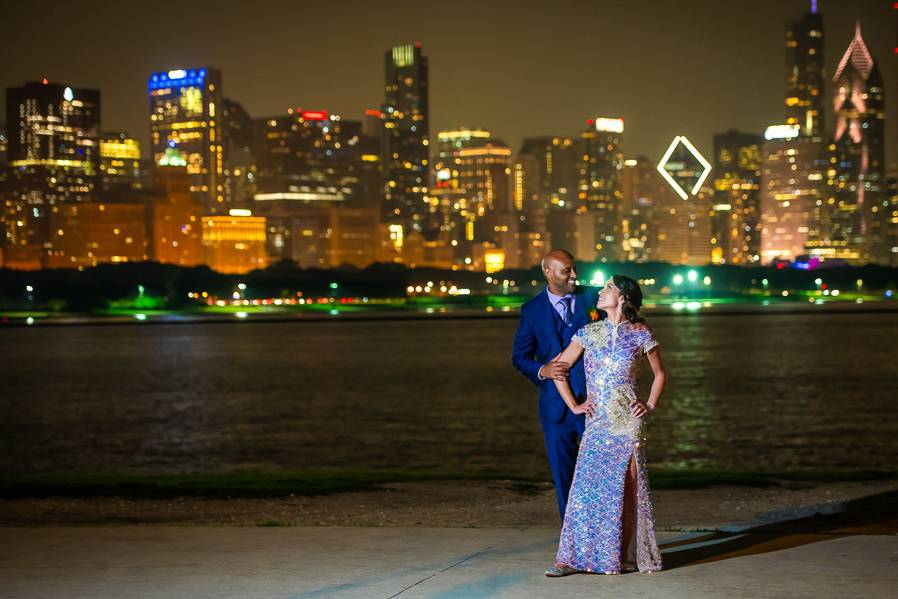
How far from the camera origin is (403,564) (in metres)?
9.12

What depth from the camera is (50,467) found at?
24.5 m

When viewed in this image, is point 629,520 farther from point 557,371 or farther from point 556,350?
point 556,350

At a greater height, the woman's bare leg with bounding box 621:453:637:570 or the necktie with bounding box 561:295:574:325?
the necktie with bounding box 561:295:574:325

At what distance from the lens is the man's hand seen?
30.1ft

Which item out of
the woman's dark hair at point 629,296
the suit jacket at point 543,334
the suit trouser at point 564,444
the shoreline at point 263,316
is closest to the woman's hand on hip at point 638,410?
the woman's dark hair at point 629,296

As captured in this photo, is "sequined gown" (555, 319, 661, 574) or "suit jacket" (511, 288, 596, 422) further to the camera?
"suit jacket" (511, 288, 596, 422)

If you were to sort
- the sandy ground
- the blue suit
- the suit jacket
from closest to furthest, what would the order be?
the blue suit → the suit jacket → the sandy ground

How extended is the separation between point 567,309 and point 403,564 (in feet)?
7.33

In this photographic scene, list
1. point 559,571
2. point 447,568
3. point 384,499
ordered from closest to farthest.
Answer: point 559,571 < point 447,568 < point 384,499

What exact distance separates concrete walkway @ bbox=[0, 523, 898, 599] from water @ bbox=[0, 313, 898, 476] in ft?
42.1

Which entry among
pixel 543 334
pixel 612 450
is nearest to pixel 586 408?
pixel 612 450

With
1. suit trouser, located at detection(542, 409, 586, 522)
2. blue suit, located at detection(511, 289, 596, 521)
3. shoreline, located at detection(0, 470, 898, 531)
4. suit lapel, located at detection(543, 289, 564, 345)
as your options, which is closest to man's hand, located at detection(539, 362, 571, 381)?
blue suit, located at detection(511, 289, 596, 521)

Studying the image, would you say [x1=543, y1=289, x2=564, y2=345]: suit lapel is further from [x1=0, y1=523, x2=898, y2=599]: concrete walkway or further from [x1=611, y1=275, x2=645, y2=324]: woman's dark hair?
[x1=0, y1=523, x2=898, y2=599]: concrete walkway

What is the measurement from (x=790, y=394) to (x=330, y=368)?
2689cm
